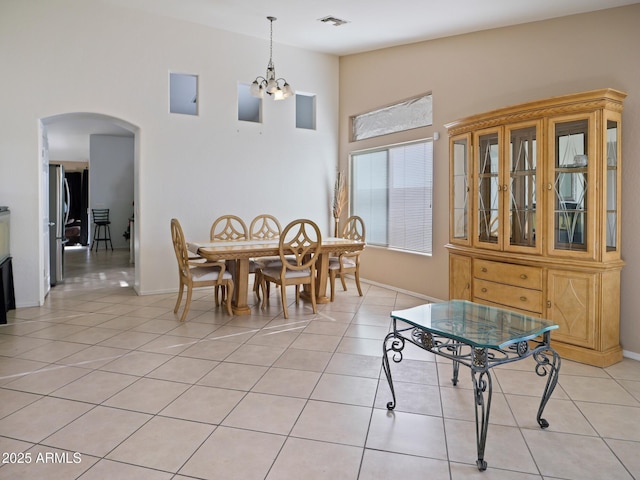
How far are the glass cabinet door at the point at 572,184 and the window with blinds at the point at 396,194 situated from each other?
6.74ft

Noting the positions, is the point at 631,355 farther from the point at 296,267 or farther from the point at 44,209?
the point at 44,209

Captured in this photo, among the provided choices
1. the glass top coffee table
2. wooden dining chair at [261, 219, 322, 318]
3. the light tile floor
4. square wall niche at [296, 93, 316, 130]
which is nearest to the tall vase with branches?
square wall niche at [296, 93, 316, 130]

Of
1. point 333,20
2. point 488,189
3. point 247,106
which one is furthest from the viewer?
point 247,106

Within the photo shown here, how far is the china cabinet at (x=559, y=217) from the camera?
3094 millimetres

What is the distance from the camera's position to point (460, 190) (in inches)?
164

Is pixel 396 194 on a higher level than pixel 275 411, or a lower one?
higher

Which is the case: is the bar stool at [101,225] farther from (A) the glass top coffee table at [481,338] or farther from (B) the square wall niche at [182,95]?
(A) the glass top coffee table at [481,338]

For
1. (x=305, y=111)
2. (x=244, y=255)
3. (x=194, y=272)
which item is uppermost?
(x=305, y=111)

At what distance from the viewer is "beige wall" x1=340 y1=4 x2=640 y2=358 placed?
3.35 meters

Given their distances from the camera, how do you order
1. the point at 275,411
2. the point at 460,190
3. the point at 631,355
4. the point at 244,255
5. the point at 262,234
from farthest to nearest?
the point at 262,234 < the point at 244,255 < the point at 460,190 < the point at 631,355 < the point at 275,411

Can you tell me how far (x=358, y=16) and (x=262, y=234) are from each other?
3081mm

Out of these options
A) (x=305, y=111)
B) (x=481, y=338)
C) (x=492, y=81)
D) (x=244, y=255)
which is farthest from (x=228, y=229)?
(x=481, y=338)

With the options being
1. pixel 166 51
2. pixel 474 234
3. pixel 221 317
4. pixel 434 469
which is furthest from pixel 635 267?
pixel 166 51

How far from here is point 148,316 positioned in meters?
4.46
